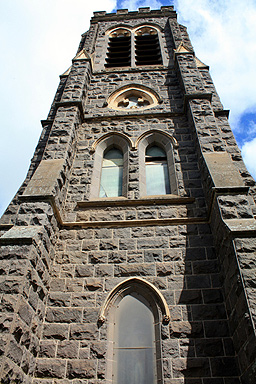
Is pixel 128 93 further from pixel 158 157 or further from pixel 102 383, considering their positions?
pixel 102 383

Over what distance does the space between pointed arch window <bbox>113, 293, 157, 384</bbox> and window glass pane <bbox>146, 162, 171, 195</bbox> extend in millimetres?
2961

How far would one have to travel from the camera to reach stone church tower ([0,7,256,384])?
475 cm

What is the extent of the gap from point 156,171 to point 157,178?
0.28 m

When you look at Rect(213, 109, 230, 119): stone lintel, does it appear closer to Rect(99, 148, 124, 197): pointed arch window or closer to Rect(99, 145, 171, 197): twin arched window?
Rect(99, 145, 171, 197): twin arched window

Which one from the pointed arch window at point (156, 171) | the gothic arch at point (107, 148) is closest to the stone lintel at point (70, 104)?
the gothic arch at point (107, 148)

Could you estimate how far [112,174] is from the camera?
8.52m

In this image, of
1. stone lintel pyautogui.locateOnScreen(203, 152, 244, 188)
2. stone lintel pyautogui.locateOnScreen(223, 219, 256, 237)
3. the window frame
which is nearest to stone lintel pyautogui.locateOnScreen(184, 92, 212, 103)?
stone lintel pyautogui.locateOnScreen(203, 152, 244, 188)

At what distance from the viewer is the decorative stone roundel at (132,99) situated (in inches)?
433

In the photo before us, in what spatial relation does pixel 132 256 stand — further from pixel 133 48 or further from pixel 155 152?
pixel 133 48

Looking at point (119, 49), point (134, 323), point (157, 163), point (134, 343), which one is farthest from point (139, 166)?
point (119, 49)

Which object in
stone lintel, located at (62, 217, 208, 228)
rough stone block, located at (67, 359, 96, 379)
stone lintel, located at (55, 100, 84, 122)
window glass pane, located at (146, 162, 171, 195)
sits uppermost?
stone lintel, located at (55, 100, 84, 122)

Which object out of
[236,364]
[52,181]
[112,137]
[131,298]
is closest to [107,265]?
[131,298]

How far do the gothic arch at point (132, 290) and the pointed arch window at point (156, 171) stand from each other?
270 centimetres

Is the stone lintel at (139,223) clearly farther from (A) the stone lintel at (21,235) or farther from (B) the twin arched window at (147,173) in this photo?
(B) the twin arched window at (147,173)
